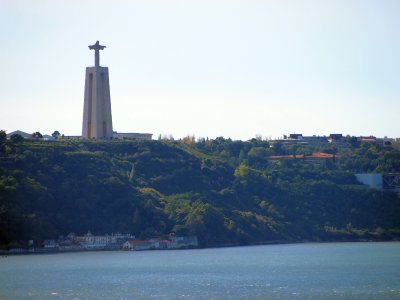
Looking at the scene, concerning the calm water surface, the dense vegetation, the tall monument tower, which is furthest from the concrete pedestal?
the calm water surface

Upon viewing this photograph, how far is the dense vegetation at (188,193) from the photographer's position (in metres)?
104

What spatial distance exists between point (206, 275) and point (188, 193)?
4446cm

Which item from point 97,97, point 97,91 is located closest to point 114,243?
point 97,97

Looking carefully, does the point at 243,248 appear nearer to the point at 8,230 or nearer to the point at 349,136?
the point at 8,230

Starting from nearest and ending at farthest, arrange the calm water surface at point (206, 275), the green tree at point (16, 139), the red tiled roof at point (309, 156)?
the calm water surface at point (206, 275), the green tree at point (16, 139), the red tiled roof at point (309, 156)

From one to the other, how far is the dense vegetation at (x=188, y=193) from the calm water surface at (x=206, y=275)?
14.1ft

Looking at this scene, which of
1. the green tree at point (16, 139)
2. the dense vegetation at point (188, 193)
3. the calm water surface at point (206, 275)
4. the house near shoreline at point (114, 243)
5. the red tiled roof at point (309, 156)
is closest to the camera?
the calm water surface at point (206, 275)

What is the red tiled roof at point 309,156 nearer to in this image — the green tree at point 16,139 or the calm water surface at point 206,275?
the calm water surface at point 206,275

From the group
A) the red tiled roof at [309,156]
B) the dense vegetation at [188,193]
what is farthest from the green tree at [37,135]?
the red tiled roof at [309,156]

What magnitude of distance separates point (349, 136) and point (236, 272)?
105 meters

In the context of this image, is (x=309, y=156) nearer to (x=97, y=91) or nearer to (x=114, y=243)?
(x=97, y=91)

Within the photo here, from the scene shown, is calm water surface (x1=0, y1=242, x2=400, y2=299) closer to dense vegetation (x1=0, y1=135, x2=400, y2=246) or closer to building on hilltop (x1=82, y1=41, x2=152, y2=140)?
dense vegetation (x1=0, y1=135, x2=400, y2=246)

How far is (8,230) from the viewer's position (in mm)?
96875

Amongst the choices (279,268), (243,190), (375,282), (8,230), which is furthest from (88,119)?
(375,282)
